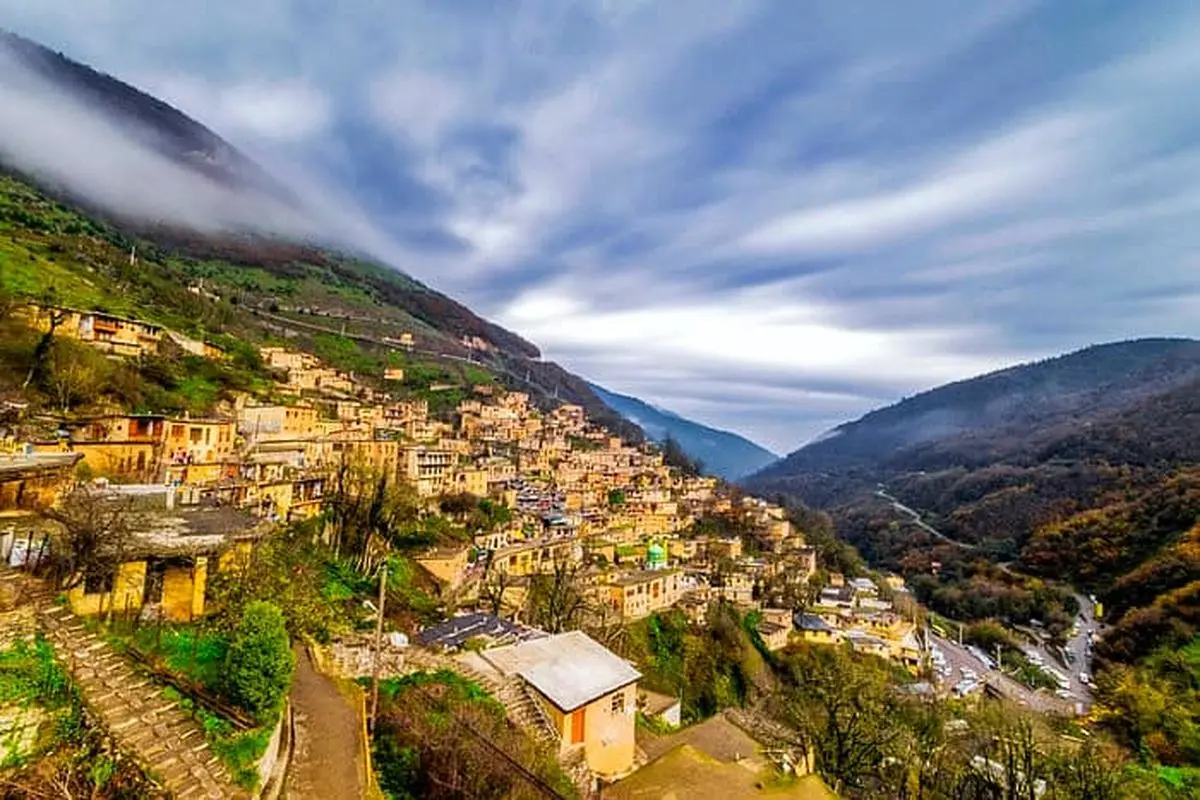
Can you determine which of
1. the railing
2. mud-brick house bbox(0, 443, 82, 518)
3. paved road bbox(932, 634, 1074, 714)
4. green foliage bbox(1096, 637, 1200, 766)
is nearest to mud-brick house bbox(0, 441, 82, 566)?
mud-brick house bbox(0, 443, 82, 518)

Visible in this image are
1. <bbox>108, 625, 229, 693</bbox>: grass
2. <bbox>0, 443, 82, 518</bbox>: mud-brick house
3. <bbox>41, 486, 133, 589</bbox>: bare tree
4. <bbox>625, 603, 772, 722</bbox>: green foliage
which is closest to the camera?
<bbox>108, 625, 229, 693</bbox>: grass

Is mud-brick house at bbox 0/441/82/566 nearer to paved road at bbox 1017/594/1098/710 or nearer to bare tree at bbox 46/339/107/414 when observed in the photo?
bare tree at bbox 46/339/107/414

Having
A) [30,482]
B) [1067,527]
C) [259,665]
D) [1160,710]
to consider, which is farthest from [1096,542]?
[30,482]

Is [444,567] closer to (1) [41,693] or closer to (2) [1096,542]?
(1) [41,693]

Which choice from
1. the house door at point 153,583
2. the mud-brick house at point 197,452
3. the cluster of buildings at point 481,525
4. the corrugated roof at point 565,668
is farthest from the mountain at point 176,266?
the corrugated roof at point 565,668

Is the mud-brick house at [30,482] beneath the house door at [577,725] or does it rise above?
above

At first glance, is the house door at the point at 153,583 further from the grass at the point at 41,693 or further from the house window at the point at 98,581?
the grass at the point at 41,693
